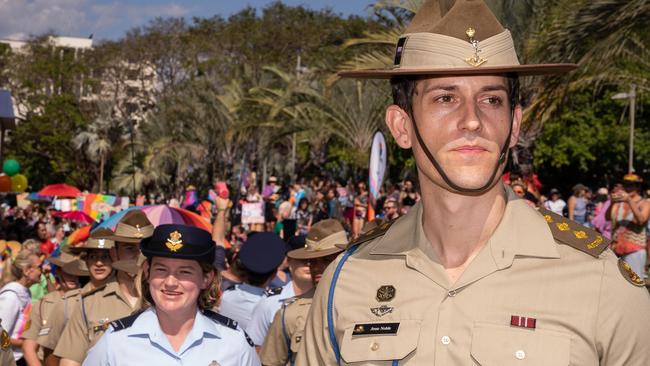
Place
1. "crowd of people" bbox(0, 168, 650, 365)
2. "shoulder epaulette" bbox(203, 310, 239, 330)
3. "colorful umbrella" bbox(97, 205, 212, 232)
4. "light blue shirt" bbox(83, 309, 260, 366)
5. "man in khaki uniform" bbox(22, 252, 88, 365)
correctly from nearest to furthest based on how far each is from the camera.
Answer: "light blue shirt" bbox(83, 309, 260, 366) < "shoulder epaulette" bbox(203, 310, 239, 330) < "crowd of people" bbox(0, 168, 650, 365) < "man in khaki uniform" bbox(22, 252, 88, 365) < "colorful umbrella" bbox(97, 205, 212, 232)

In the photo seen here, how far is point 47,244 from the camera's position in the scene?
61.9 feet

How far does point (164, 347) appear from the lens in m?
4.87

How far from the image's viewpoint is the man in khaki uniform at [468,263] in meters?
2.69

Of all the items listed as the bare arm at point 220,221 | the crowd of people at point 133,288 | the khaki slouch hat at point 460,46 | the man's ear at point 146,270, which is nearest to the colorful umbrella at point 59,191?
the crowd of people at point 133,288

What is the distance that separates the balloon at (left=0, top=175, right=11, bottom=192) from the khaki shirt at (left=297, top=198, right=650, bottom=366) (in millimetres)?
24007

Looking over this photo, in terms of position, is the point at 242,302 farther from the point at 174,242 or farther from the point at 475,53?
the point at 475,53

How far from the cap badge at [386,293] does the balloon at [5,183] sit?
2409cm

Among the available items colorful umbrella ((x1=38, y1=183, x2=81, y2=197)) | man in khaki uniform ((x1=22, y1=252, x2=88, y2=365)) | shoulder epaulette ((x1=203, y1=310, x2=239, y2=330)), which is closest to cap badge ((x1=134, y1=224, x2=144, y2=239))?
man in khaki uniform ((x1=22, y1=252, x2=88, y2=365))

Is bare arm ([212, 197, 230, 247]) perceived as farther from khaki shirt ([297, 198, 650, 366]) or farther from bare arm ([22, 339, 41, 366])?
khaki shirt ([297, 198, 650, 366])

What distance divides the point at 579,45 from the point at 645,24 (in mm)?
804

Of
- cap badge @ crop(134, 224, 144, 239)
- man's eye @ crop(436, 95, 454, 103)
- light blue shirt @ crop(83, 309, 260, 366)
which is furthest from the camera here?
cap badge @ crop(134, 224, 144, 239)

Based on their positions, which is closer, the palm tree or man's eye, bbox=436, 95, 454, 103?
man's eye, bbox=436, 95, 454, 103

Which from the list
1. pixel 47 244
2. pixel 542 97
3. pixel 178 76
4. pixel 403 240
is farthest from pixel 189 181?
pixel 403 240

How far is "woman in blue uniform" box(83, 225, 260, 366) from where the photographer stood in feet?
15.9
